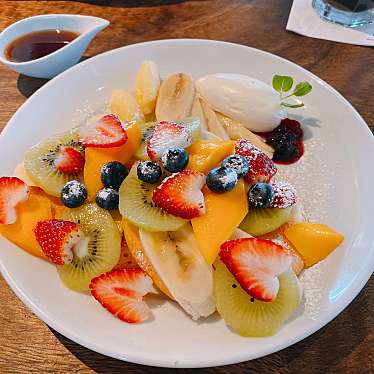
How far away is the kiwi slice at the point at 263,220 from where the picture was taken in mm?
1276

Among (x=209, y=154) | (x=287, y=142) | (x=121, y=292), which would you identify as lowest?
(x=121, y=292)

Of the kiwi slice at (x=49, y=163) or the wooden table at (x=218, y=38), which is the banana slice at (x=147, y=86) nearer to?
the kiwi slice at (x=49, y=163)

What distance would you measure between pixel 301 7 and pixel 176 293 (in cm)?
177

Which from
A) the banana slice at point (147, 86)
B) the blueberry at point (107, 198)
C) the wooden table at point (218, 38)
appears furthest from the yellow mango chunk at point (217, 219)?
the banana slice at point (147, 86)

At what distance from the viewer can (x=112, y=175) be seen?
1.31 meters

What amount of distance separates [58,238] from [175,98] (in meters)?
0.76

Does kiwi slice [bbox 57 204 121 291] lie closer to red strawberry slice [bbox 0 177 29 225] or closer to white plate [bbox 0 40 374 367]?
white plate [bbox 0 40 374 367]

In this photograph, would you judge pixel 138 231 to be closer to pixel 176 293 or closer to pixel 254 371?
pixel 176 293

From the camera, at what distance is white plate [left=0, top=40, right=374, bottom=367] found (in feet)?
3.73

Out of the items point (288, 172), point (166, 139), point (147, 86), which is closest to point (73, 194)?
point (166, 139)

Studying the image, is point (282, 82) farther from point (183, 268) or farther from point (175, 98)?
point (183, 268)

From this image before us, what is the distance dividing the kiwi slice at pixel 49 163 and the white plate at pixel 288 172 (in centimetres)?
12

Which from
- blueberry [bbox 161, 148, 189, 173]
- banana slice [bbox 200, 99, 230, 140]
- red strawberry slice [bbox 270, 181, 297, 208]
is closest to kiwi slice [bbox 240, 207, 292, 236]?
red strawberry slice [bbox 270, 181, 297, 208]

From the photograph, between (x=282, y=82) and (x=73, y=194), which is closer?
(x=73, y=194)
